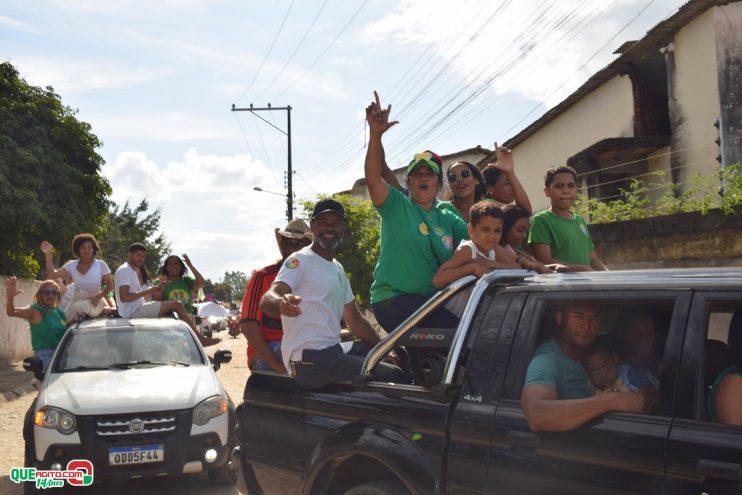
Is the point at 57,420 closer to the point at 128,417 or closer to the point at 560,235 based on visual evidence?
the point at 128,417

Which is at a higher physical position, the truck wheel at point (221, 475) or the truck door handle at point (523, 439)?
the truck door handle at point (523, 439)

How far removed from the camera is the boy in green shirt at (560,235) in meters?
4.72

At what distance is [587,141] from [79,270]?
16.6 m

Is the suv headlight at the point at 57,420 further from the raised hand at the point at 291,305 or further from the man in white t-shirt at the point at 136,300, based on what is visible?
the raised hand at the point at 291,305

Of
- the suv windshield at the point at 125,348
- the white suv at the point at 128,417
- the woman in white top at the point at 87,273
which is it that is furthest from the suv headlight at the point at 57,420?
the woman in white top at the point at 87,273

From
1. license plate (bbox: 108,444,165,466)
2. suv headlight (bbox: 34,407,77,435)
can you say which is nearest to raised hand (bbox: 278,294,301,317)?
license plate (bbox: 108,444,165,466)

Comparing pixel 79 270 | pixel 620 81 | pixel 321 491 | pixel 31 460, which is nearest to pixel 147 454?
pixel 31 460

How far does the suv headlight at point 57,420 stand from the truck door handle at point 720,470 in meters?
5.16

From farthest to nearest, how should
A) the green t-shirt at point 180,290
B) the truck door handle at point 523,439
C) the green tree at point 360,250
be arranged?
the green tree at point 360,250
the green t-shirt at point 180,290
the truck door handle at point 523,439

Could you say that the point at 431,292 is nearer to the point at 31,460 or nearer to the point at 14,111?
the point at 31,460

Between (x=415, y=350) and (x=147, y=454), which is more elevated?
(x=415, y=350)

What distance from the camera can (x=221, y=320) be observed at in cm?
5053

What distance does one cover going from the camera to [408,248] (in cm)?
448

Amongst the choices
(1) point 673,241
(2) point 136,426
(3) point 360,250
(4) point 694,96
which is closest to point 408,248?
(2) point 136,426
